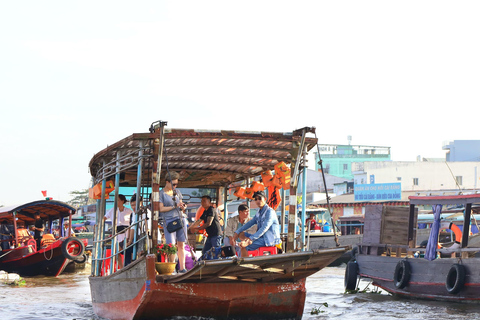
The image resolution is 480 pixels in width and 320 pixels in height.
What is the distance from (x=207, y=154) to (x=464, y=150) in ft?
145

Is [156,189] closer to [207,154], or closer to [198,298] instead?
[198,298]

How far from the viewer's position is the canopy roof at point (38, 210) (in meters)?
19.3

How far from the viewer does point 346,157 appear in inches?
2468

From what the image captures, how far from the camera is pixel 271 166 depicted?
1082 cm

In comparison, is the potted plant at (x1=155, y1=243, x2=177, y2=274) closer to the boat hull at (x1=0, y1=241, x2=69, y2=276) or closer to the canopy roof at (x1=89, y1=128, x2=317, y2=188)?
the canopy roof at (x1=89, y1=128, x2=317, y2=188)

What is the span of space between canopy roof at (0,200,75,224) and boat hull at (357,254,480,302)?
972cm

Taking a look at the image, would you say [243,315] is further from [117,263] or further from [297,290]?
[117,263]

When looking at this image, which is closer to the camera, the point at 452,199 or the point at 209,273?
the point at 209,273

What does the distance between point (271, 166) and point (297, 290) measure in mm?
2631

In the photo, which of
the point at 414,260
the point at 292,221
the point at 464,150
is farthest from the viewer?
the point at 464,150

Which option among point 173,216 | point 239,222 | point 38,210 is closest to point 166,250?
point 173,216

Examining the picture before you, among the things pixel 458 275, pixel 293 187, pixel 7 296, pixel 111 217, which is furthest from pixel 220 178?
pixel 7 296

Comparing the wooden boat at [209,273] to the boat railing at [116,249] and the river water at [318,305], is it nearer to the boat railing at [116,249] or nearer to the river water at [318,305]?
the boat railing at [116,249]

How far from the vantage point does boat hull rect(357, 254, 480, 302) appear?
38.4 ft
